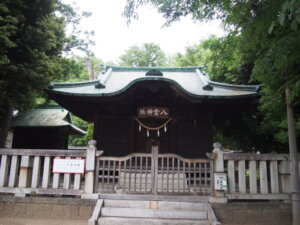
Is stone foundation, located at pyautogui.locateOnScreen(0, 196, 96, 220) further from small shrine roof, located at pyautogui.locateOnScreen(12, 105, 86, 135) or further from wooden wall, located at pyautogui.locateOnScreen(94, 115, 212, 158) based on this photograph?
small shrine roof, located at pyautogui.locateOnScreen(12, 105, 86, 135)

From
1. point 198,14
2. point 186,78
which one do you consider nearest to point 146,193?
point 198,14

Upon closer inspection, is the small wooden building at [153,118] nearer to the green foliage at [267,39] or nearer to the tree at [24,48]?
the tree at [24,48]

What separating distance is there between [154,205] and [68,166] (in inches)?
106

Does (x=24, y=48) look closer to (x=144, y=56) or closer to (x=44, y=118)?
(x=44, y=118)

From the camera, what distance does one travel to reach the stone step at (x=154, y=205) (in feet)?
20.8

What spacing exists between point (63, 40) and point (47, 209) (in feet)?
28.2

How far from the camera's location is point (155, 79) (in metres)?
7.93

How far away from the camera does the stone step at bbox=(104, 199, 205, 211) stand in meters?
6.34

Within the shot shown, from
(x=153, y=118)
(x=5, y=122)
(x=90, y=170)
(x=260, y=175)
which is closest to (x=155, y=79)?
(x=153, y=118)

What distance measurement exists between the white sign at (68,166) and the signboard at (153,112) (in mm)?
3447

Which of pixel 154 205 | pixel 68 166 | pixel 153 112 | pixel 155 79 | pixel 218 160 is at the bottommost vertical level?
pixel 154 205

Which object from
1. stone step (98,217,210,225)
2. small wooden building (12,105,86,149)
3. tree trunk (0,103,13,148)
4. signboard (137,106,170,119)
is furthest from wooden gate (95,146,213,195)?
small wooden building (12,105,86,149)

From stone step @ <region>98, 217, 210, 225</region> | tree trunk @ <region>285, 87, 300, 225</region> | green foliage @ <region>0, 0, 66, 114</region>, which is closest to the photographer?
tree trunk @ <region>285, 87, 300, 225</region>

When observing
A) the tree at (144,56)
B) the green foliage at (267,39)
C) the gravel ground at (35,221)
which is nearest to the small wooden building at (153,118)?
the green foliage at (267,39)
